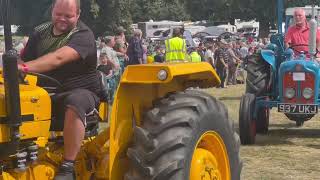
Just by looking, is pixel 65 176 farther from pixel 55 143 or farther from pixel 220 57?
pixel 220 57

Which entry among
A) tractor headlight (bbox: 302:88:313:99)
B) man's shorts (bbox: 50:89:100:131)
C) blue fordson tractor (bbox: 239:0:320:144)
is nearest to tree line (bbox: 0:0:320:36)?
blue fordson tractor (bbox: 239:0:320:144)

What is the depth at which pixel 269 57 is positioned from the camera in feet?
28.5

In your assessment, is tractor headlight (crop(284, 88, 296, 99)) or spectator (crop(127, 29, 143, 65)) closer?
tractor headlight (crop(284, 88, 296, 99))

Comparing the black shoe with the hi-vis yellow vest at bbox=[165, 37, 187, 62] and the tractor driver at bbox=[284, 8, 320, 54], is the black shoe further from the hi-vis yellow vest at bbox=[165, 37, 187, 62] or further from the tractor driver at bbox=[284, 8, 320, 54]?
the hi-vis yellow vest at bbox=[165, 37, 187, 62]

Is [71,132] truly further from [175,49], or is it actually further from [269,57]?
[175,49]

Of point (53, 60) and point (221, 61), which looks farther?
point (221, 61)

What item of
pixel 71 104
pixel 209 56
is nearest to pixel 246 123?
pixel 71 104

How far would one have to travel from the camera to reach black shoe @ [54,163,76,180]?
3.49 metres

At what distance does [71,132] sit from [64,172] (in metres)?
0.23

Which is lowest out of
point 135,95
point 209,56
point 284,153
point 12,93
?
point 284,153

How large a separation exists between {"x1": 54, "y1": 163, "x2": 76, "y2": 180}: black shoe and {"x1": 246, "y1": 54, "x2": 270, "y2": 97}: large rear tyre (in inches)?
206

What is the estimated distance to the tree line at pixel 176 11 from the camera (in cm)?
4025

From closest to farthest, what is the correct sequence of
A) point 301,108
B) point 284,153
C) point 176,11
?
point 284,153 → point 301,108 → point 176,11

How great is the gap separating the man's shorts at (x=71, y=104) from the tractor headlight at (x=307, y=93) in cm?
502
